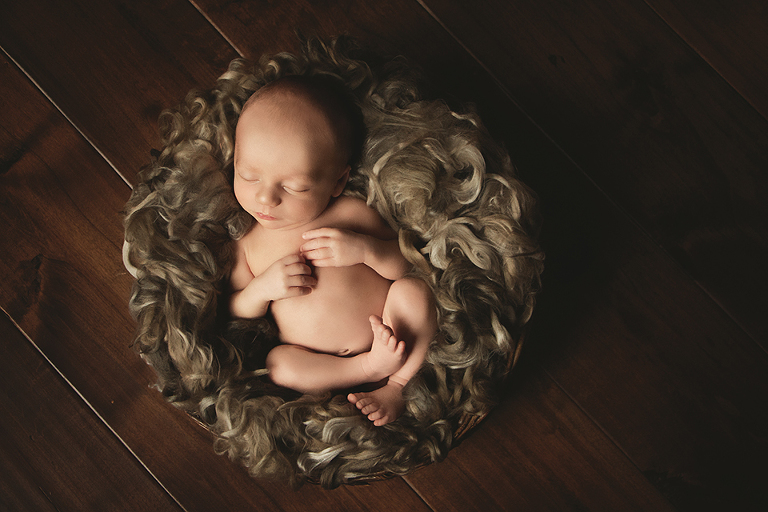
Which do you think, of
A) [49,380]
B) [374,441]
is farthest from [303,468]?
[49,380]

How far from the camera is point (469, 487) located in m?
1.13

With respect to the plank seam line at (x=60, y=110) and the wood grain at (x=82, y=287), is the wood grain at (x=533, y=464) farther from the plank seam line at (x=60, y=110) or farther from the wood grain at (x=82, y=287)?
the plank seam line at (x=60, y=110)

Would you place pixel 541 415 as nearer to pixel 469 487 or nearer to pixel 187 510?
pixel 469 487

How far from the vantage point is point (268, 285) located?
89 centimetres

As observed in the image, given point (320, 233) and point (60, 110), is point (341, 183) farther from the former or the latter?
point (60, 110)

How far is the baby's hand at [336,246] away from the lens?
88 centimetres

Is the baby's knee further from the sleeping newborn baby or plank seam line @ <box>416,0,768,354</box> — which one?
plank seam line @ <box>416,0,768,354</box>

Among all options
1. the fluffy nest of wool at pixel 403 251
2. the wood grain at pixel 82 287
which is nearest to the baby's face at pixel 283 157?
the fluffy nest of wool at pixel 403 251

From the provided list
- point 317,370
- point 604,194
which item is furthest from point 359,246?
point 604,194

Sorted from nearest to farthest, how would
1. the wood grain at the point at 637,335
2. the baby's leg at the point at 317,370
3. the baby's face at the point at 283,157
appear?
the baby's face at the point at 283,157
the baby's leg at the point at 317,370
the wood grain at the point at 637,335

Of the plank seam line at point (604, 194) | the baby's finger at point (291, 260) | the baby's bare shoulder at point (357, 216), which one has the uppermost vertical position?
the baby's finger at point (291, 260)

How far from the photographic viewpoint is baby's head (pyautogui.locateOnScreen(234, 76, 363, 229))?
82 centimetres

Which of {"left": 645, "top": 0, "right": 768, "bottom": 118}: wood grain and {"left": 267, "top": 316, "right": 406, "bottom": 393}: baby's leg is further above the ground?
{"left": 267, "top": 316, "right": 406, "bottom": 393}: baby's leg

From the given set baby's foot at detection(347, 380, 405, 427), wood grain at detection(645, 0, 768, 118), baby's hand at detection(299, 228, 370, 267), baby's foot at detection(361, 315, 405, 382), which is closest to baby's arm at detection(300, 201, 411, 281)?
baby's hand at detection(299, 228, 370, 267)
